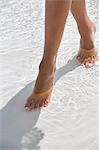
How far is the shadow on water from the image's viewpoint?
5.22 feet

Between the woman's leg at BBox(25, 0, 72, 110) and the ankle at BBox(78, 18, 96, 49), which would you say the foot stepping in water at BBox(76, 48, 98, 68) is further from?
the woman's leg at BBox(25, 0, 72, 110)

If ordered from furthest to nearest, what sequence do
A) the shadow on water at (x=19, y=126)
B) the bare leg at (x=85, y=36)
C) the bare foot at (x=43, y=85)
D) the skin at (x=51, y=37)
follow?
1. the bare leg at (x=85, y=36)
2. the bare foot at (x=43, y=85)
3. the skin at (x=51, y=37)
4. the shadow on water at (x=19, y=126)

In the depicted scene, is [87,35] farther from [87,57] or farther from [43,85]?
[43,85]

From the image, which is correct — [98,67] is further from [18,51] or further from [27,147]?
[27,147]

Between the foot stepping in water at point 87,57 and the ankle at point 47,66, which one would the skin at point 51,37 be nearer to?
the ankle at point 47,66

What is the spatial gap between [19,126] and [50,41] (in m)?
0.38

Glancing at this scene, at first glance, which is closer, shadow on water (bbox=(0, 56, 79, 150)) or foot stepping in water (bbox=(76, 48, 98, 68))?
shadow on water (bbox=(0, 56, 79, 150))

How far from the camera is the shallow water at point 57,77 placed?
5.40 ft

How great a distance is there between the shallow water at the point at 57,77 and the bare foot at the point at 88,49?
3 centimetres

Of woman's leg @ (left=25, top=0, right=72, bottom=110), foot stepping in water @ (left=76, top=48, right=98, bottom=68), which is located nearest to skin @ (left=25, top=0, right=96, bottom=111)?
woman's leg @ (left=25, top=0, right=72, bottom=110)

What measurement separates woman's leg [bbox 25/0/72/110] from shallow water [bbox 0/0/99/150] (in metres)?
0.08

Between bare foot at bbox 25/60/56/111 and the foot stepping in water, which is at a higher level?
the foot stepping in water

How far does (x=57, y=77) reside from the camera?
1.98 meters

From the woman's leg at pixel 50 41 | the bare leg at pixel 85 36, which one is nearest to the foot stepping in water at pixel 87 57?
the bare leg at pixel 85 36
